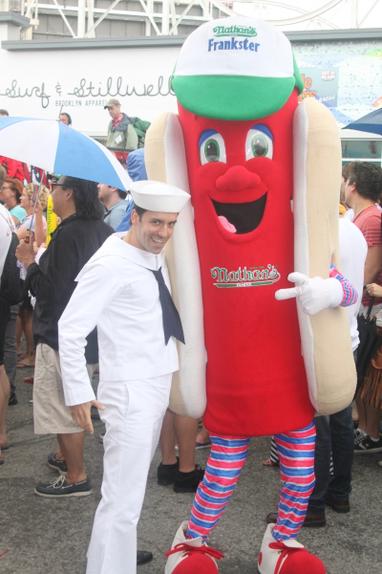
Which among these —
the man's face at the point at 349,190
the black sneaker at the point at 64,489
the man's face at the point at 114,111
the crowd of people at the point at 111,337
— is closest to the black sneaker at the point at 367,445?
the crowd of people at the point at 111,337

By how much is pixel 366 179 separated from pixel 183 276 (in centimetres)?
176

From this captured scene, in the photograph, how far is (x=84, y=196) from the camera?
3.40 meters

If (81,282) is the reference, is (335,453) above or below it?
below

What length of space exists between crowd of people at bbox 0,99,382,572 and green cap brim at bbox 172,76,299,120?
367mm

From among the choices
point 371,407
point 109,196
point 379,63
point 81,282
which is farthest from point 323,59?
point 81,282

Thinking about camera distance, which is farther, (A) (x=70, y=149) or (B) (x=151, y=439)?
(A) (x=70, y=149)

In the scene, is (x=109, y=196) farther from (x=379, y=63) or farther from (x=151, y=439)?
(x=379, y=63)

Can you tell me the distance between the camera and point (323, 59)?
9.83 metres

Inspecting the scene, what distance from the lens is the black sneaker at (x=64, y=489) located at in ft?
11.4

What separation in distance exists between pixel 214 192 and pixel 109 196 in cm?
261

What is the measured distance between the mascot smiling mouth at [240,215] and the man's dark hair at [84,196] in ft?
3.38

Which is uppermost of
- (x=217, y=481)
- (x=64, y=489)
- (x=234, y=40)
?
(x=234, y=40)

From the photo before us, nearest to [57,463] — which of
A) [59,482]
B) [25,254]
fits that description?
[59,482]

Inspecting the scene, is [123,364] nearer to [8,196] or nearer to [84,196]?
[84,196]
